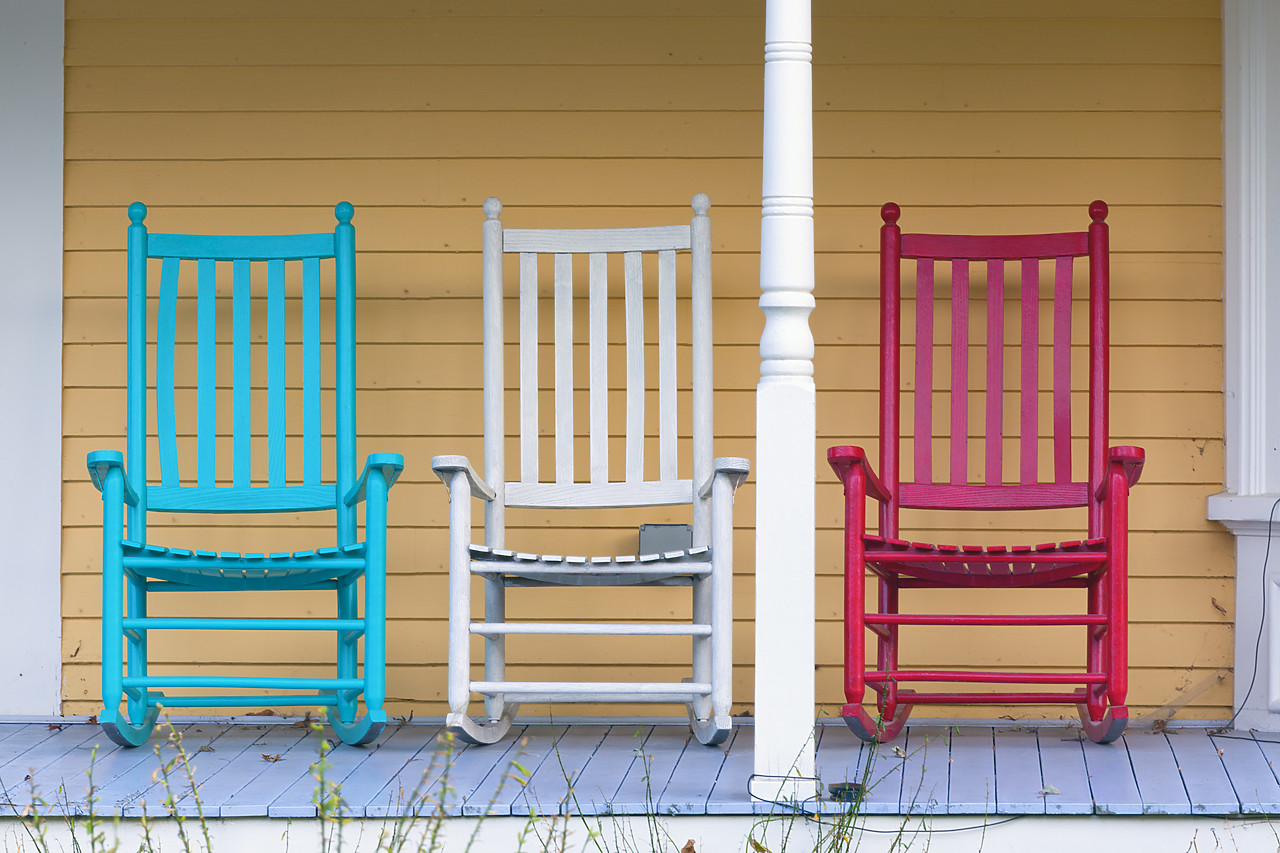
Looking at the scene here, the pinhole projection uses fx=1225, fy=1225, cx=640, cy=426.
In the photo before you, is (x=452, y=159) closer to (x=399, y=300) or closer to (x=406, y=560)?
(x=399, y=300)

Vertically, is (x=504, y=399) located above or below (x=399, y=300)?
below

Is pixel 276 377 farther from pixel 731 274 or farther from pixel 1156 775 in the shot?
pixel 1156 775

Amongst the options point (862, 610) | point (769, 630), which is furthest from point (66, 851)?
point (862, 610)

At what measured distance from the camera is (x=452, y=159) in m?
3.30

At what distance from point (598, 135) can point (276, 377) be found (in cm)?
Result: 106

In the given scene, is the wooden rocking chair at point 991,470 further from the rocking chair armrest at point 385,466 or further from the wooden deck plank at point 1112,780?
the rocking chair armrest at point 385,466

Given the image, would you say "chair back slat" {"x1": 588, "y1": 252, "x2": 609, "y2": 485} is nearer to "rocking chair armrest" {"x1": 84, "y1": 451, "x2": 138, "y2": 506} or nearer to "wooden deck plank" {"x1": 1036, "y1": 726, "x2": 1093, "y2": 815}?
"rocking chair armrest" {"x1": 84, "y1": 451, "x2": 138, "y2": 506}

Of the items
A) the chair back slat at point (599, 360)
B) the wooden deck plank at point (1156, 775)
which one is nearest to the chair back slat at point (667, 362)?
the chair back slat at point (599, 360)

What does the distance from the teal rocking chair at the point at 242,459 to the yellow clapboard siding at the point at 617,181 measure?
0.73 feet

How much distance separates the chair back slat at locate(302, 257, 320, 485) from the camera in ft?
9.96

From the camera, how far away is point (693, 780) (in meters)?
2.44

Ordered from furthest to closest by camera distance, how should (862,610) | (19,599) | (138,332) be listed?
(19,599), (138,332), (862,610)

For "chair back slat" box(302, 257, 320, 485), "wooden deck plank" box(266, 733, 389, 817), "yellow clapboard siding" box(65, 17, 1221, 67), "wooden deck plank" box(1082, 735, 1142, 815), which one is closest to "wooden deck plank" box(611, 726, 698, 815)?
"wooden deck plank" box(266, 733, 389, 817)

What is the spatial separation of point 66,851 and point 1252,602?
274 centimetres
